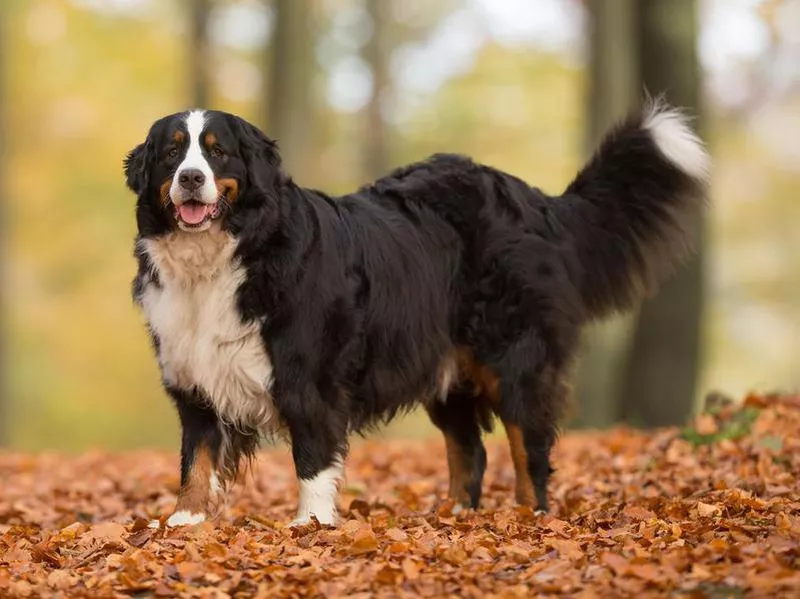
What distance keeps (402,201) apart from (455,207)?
31 centimetres

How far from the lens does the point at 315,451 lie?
18.9ft

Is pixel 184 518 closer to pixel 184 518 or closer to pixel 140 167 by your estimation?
pixel 184 518

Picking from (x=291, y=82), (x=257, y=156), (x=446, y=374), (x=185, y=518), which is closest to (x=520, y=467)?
(x=446, y=374)

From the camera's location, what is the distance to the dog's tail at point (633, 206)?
6.79m

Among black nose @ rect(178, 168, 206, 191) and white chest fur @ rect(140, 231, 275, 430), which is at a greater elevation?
black nose @ rect(178, 168, 206, 191)

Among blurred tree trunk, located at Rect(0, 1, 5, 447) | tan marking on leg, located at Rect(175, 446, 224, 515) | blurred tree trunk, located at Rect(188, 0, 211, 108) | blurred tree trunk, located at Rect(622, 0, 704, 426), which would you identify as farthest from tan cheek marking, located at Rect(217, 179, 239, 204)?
blurred tree trunk, located at Rect(0, 1, 5, 447)

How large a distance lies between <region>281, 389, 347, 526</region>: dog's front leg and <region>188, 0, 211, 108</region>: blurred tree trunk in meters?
12.2

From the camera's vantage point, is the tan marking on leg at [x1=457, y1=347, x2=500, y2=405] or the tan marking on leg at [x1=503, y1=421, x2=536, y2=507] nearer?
the tan marking on leg at [x1=503, y1=421, x2=536, y2=507]

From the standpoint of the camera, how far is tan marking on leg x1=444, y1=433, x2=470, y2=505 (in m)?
6.85

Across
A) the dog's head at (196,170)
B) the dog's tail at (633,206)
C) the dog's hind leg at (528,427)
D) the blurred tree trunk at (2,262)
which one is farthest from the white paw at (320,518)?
the blurred tree trunk at (2,262)

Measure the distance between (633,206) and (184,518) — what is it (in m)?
3.18

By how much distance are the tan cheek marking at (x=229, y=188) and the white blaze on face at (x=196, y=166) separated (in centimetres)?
6

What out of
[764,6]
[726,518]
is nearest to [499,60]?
[764,6]

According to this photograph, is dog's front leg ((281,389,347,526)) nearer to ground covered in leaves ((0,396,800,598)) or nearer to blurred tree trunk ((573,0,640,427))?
ground covered in leaves ((0,396,800,598))
